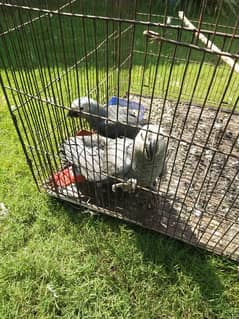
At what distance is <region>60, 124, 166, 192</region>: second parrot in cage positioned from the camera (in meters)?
1.54

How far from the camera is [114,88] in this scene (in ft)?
9.97

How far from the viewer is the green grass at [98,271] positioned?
1.57m

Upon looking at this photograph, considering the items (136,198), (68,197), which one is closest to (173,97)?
(136,198)

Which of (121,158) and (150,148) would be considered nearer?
(150,148)

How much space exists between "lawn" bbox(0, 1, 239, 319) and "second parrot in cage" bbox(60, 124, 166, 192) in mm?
332

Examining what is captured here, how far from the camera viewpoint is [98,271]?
1.73m

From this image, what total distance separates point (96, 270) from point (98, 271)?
14 millimetres

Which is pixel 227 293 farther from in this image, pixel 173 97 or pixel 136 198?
pixel 173 97

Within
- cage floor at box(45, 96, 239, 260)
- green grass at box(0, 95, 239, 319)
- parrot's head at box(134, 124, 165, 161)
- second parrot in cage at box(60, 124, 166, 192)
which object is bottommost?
green grass at box(0, 95, 239, 319)

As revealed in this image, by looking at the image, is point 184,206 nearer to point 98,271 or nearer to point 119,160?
point 119,160

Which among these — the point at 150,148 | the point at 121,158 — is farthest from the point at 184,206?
the point at 150,148

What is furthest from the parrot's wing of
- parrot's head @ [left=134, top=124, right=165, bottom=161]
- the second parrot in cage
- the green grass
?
the green grass

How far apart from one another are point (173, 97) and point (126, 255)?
202cm

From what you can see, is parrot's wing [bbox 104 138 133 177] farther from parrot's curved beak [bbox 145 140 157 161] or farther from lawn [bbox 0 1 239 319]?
lawn [bbox 0 1 239 319]
